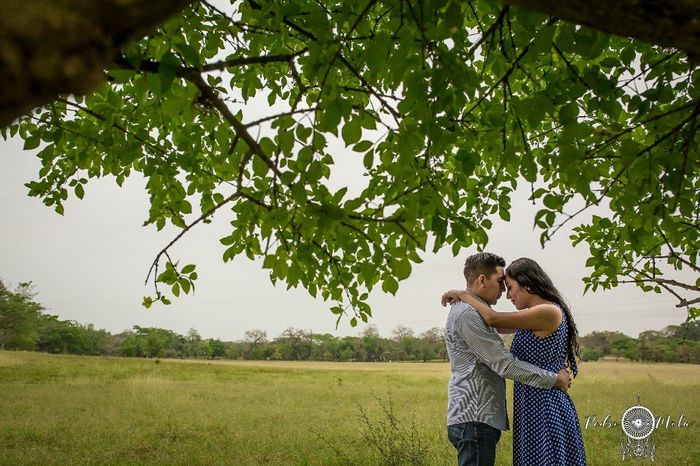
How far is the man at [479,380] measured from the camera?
11.5 feet

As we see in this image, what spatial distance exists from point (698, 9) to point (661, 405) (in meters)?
19.3

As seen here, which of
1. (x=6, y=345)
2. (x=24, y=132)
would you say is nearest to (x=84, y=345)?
(x=6, y=345)

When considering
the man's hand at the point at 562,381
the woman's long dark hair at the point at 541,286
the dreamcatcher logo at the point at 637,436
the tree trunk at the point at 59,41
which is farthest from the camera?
the dreamcatcher logo at the point at 637,436

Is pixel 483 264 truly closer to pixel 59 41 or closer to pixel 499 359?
pixel 499 359

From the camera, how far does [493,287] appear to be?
153 inches

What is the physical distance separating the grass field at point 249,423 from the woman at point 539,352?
3.65 m

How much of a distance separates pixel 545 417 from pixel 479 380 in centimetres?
52

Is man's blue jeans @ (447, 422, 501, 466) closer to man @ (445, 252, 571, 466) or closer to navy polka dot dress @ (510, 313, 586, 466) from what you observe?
man @ (445, 252, 571, 466)

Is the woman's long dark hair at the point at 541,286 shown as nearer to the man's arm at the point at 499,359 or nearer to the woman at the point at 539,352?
the woman at the point at 539,352

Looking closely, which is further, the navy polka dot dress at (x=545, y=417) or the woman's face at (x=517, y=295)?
the woman's face at (x=517, y=295)

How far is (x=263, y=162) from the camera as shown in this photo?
5.92 feet

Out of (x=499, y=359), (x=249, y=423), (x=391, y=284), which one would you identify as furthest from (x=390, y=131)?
(x=249, y=423)

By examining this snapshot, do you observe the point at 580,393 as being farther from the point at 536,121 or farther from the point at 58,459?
the point at 536,121

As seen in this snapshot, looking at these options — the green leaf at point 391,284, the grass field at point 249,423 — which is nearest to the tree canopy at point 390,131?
the green leaf at point 391,284
